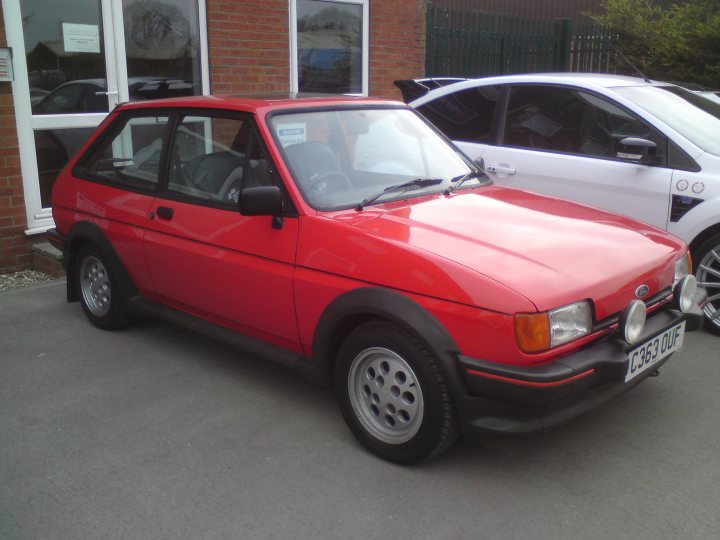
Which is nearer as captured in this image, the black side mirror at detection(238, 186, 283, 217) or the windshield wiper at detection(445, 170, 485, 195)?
the black side mirror at detection(238, 186, 283, 217)

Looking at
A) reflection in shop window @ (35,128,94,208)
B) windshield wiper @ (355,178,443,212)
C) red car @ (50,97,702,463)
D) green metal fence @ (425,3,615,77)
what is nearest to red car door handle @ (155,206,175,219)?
red car @ (50,97,702,463)

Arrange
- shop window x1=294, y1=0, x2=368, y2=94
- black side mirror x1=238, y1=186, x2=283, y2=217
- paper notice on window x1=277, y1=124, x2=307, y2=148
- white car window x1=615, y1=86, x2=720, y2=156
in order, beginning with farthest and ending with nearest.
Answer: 1. shop window x1=294, y1=0, x2=368, y2=94
2. white car window x1=615, y1=86, x2=720, y2=156
3. paper notice on window x1=277, y1=124, x2=307, y2=148
4. black side mirror x1=238, y1=186, x2=283, y2=217

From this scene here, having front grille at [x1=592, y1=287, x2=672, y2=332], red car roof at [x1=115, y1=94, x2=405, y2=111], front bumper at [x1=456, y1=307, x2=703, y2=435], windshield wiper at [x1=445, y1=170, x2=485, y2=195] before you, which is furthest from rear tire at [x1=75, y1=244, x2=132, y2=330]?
front grille at [x1=592, y1=287, x2=672, y2=332]

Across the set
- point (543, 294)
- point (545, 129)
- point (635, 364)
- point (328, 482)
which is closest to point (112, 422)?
point (328, 482)

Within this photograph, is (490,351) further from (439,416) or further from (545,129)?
(545,129)

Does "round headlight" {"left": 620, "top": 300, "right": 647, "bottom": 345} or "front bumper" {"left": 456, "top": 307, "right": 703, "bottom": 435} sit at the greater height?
"round headlight" {"left": 620, "top": 300, "right": 647, "bottom": 345}

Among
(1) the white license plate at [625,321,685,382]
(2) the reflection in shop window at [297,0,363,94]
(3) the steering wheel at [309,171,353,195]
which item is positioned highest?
(2) the reflection in shop window at [297,0,363,94]

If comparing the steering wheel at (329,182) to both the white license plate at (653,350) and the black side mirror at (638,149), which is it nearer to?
the white license plate at (653,350)

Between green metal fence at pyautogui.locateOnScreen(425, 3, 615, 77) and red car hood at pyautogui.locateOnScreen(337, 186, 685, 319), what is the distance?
23.5 ft

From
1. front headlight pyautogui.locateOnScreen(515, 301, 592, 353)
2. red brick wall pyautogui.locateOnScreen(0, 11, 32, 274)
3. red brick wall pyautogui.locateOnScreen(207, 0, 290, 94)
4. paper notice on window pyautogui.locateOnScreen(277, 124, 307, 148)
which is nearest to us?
front headlight pyautogui.locateOnScreen(515, 301, 592, 353)

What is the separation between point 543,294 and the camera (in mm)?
3117

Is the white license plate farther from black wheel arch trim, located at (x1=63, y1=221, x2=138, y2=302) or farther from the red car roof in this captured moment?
black wheel arch trim, located at (x1=63, y1=221, x2=138, y2=302)

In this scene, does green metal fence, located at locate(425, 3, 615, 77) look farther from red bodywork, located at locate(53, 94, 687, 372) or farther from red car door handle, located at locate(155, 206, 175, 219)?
red car door handle, located at locate(155, 206, 175, 219)

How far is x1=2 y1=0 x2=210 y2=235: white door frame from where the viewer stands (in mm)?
6762
